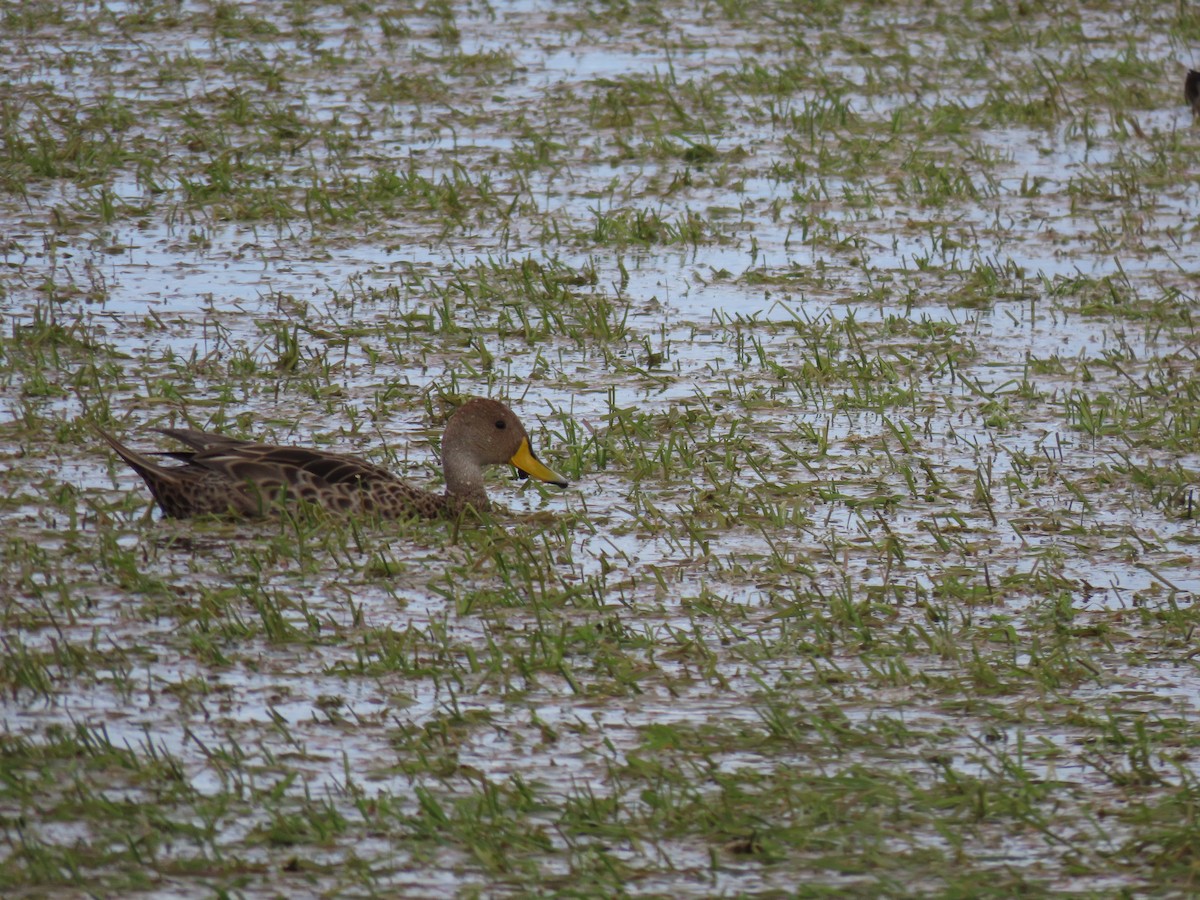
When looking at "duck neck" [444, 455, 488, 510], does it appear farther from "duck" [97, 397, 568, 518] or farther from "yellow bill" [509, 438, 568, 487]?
"yellow bill" [509, 438, 568, 487]

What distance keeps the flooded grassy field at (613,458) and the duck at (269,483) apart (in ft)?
0.30

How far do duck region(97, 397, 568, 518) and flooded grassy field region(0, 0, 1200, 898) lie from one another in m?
0.09

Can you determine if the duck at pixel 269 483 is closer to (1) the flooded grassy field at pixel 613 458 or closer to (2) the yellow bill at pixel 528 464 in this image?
(1) the flooded grassy field at pixel 613 458

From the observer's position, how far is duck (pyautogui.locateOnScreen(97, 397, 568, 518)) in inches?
269

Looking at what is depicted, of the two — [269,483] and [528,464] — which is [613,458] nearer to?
[528,464]

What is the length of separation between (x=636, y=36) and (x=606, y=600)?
1010 centimetres

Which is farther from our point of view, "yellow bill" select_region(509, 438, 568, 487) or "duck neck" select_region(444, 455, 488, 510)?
"yellow bill" select_region(509, 438, 568, 487)

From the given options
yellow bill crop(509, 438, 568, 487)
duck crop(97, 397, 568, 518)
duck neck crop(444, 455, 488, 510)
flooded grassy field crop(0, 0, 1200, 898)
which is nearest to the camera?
flooded grassy field crop(0, 0, 1200, 898)

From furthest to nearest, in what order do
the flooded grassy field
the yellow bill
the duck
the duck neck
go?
the yellow bill < the duck neck < the duck < the flooded grassy field

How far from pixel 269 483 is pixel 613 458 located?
1417 millimetres

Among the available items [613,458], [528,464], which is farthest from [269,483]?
[613,458]

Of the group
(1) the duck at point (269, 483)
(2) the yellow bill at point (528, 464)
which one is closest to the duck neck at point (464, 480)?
(1) the duck at point (269, 483)

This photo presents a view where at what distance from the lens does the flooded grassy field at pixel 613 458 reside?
15.6ft

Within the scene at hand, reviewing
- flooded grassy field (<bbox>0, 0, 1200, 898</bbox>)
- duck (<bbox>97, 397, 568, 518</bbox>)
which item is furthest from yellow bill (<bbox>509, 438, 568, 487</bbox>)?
duck (<bbox>97, 397, 568, 518</bbox>)
